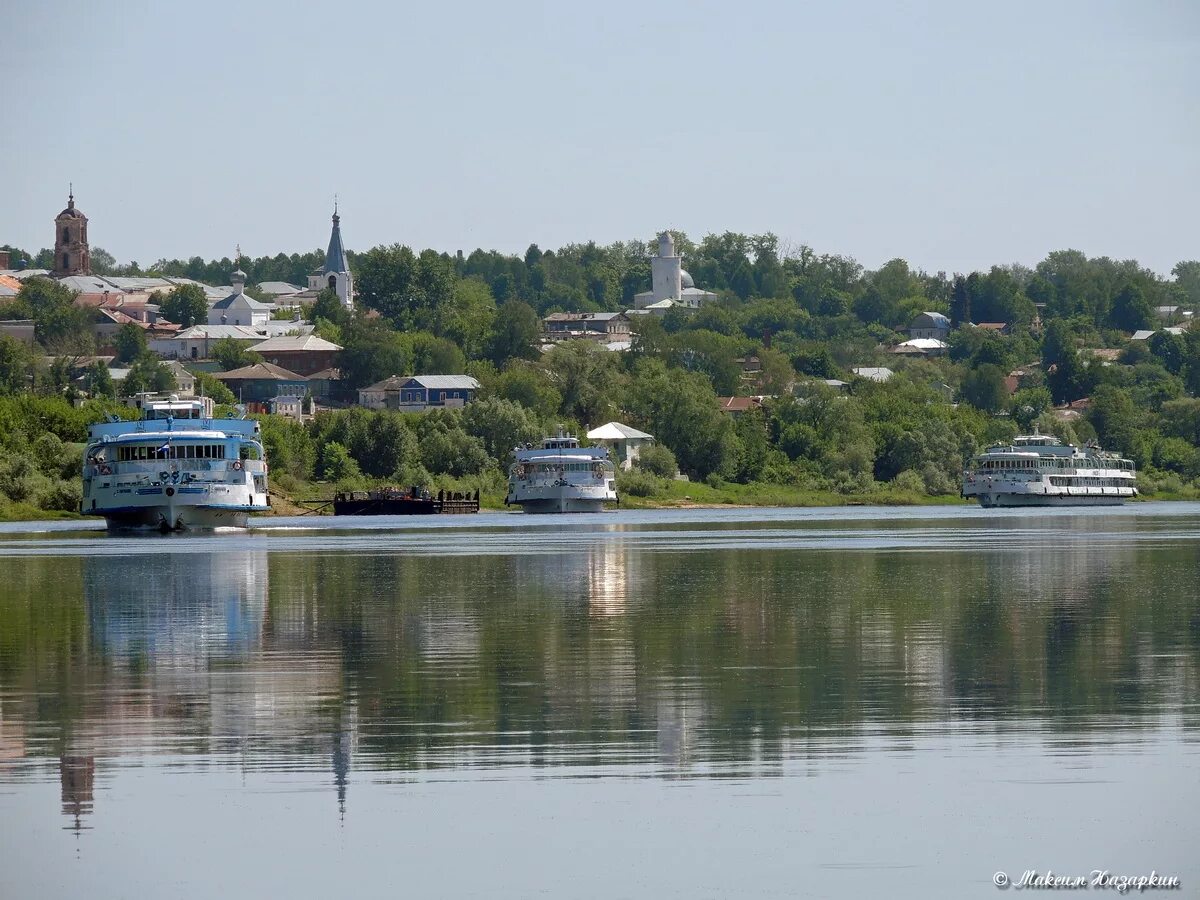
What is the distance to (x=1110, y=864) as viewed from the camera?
1688 cm

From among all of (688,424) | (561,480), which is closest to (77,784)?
(561,480)

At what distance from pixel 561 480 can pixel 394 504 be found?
33.8ft

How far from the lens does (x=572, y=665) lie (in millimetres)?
30000

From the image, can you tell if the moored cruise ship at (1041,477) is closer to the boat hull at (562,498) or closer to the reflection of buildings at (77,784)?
the boat hull at (562,498)

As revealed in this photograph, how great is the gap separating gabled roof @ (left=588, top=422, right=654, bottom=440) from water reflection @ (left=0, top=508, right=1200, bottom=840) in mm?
103103

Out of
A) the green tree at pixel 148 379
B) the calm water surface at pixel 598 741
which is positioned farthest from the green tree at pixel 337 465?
the calm water surface at pixel 598 741

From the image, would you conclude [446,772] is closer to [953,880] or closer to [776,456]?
[953,880]

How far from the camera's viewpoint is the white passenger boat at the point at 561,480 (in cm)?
13062

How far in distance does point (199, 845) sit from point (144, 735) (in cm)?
581

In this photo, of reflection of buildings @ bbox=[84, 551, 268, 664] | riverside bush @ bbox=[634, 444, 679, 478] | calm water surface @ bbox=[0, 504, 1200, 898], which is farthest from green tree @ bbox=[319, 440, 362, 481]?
calm water surface @ bbox=[0, 504, 1200, 898]

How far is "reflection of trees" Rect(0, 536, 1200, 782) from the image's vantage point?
924 inches

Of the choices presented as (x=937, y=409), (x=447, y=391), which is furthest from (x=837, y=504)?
(x=447, y=391)

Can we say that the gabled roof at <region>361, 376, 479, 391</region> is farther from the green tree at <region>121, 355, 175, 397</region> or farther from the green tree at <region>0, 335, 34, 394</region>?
the green tree at <region>0, 335, 34, 394</region>

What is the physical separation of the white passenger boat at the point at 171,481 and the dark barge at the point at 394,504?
31.9 meters
